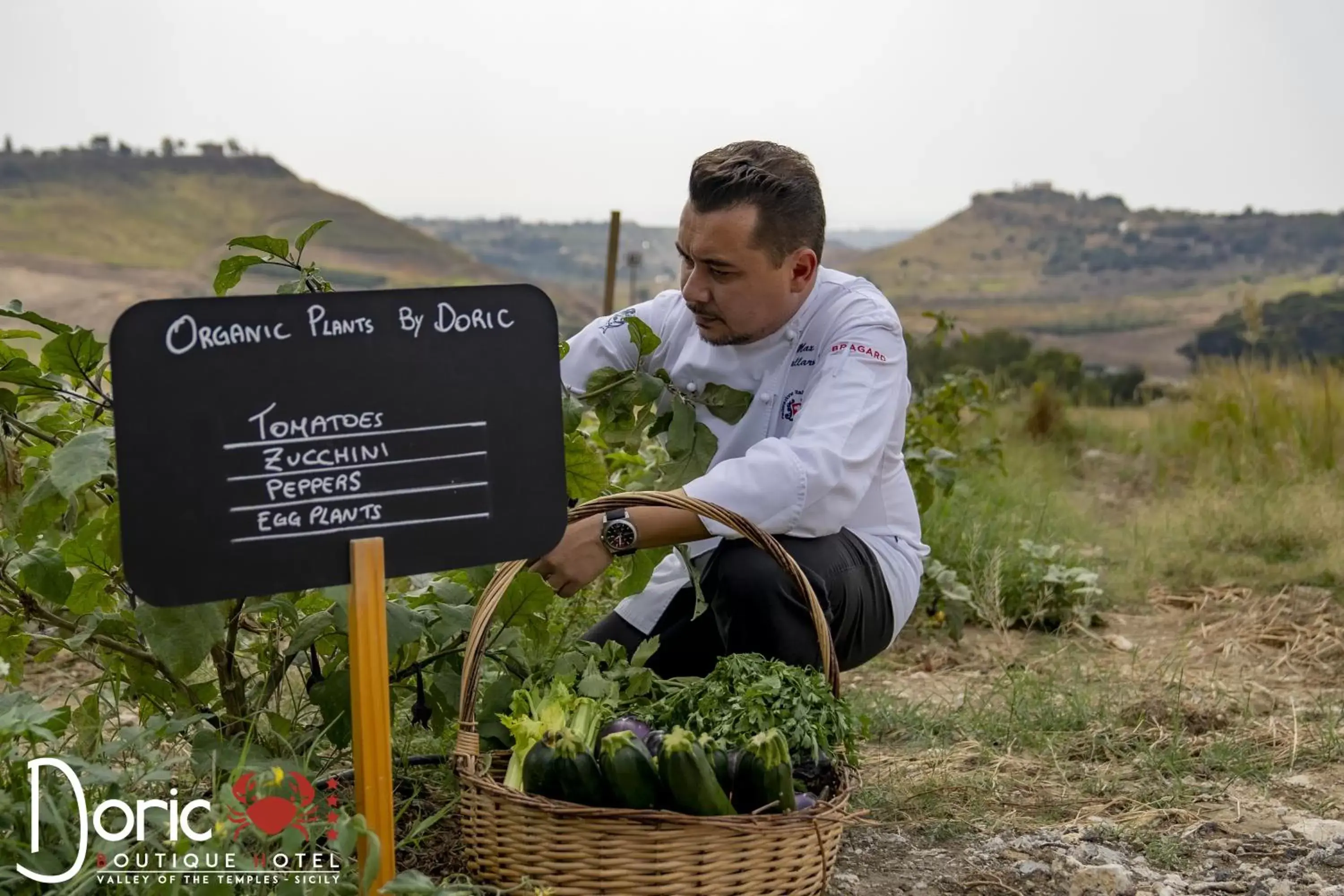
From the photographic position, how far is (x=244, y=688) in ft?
7.90

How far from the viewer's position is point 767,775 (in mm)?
2029

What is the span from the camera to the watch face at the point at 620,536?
230 centimetres

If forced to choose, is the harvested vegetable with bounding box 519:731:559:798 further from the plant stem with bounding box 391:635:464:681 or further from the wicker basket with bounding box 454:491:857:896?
the plant stem with bounding box 391:635:464:681

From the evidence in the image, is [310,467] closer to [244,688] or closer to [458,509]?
[458,509]

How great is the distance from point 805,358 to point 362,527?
1262mm

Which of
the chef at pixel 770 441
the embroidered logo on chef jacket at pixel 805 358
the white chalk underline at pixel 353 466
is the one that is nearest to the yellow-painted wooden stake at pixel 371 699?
the white chalk underline at pixel 353 466

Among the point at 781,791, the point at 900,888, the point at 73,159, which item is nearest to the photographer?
the point at 781,791

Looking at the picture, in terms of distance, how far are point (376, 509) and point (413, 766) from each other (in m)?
0.91

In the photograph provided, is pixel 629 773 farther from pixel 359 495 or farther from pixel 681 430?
pixel 681 430

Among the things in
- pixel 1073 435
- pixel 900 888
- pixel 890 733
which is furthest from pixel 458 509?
pixel 1073 435

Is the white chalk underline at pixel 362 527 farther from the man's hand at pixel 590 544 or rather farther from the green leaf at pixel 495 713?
the green leaf at pixel 495 713

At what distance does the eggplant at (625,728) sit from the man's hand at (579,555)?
26cm

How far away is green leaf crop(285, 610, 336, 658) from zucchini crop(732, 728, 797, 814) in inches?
27.7

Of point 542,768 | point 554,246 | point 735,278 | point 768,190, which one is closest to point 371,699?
point 542,768
